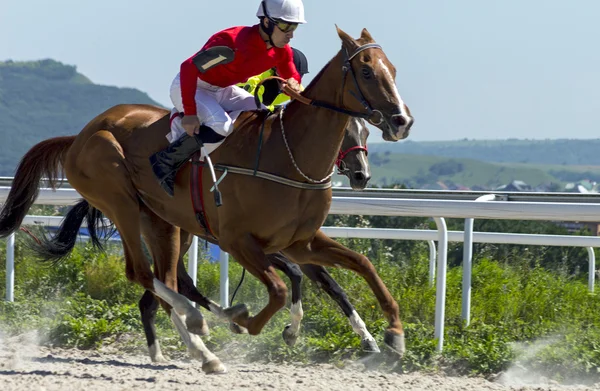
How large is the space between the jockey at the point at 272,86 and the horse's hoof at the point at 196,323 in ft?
4.10

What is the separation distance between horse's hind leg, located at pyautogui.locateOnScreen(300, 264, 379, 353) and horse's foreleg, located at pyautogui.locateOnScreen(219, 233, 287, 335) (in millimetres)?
788

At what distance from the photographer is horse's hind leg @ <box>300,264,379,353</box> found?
5.75 m

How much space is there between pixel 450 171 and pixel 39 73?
5118cm

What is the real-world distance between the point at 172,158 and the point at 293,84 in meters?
0.76

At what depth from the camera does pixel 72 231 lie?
6.68 meters

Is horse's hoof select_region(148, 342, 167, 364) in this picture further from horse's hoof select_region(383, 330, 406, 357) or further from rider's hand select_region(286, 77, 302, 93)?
rider's hand select_region(286, 77, 302, 93)

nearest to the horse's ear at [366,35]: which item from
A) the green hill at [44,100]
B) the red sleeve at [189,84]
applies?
the red sleeve at [189,84]

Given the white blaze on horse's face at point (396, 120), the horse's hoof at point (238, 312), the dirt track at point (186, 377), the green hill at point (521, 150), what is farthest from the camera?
the green hill at point (521, 150)

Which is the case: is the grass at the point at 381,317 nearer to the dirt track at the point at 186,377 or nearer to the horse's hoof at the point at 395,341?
the dirt track at the point at 186,377

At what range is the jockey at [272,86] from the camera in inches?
224

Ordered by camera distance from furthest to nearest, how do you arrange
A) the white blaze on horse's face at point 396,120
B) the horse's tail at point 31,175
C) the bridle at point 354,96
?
the horse's tail at point 31,175 → the bridle at point 354,96 → the white blaze on horse's face at point 396,120

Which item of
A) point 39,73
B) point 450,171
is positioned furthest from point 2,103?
point 450,171

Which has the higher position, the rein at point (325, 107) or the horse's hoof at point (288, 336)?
the rein at point (325, 107)

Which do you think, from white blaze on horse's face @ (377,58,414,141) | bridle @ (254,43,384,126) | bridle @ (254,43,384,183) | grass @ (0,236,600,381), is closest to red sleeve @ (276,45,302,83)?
bridle @ (254,43,384,183)
